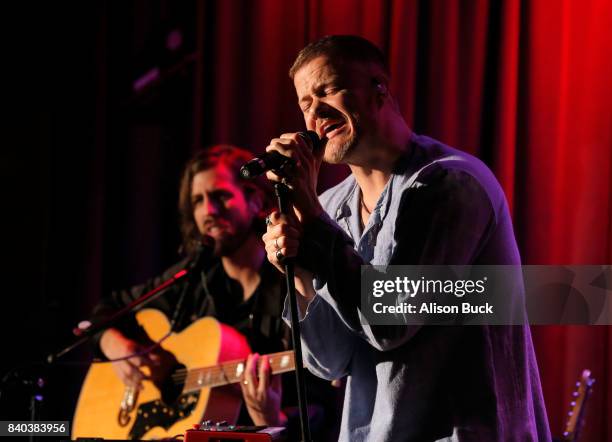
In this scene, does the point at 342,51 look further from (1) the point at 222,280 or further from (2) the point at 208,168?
(1) the point at 222,280

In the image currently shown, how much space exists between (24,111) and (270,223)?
3.19 metres

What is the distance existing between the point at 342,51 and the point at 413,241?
60 centimetres

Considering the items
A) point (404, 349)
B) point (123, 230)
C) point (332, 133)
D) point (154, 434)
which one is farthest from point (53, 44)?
point (404, 349)

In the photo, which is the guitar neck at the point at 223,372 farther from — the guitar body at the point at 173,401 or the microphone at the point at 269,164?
the microphone at the point at 269,164

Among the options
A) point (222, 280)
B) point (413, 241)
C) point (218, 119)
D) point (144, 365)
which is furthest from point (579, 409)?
point (218, 119)

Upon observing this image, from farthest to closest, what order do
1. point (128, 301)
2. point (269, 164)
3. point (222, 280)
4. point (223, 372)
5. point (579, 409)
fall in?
point (128, 301) → point (222, 280) → point (223, 372) → point (579, 409) → point (269, 164)

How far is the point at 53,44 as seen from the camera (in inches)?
172

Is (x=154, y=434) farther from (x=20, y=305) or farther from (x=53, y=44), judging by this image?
(x=53, y=44)

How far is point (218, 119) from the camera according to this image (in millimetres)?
3789

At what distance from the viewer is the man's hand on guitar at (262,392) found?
290 cm

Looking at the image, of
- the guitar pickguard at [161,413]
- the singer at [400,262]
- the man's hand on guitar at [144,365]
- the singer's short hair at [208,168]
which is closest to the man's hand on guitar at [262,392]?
the guitar pickguard at [161,413]

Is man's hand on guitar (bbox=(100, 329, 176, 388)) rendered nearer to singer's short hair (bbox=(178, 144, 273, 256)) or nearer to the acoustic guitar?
the acoustic guitar

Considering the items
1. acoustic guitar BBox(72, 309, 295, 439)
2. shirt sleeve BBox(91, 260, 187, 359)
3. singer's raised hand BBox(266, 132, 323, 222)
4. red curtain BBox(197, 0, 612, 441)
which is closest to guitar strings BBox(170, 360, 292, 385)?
acoustic guitar BBox(72, 309, 295, 439)

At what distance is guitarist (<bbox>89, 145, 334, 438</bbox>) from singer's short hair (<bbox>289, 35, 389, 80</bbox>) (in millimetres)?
1211
